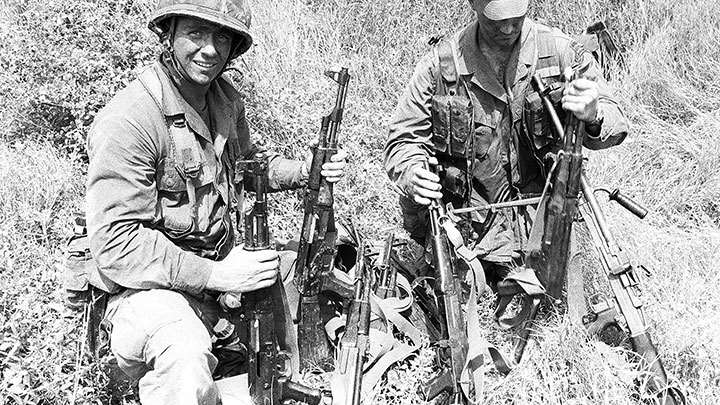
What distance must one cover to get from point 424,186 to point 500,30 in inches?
43.1

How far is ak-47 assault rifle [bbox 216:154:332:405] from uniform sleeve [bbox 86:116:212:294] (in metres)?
0.37

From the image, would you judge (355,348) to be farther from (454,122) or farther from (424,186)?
(454,122)

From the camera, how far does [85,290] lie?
3.98 metres

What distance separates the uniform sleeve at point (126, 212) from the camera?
3572mm

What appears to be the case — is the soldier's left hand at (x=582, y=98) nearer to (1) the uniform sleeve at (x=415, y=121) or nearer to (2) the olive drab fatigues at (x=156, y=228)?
(1) the uniform sleeve at (x=415, y=121)

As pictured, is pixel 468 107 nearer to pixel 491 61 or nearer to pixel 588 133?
pixel 491 61

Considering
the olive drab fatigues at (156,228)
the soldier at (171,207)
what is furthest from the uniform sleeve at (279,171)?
the olive drab fatigues at (156,228)

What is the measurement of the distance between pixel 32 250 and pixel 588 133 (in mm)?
3638

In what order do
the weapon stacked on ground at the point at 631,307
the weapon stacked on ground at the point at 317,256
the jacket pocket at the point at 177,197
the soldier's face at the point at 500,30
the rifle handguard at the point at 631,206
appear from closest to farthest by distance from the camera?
the jacket pocket at the point at 177,197
the weapon stacked on ground at the point at 631,307
the rifle handguard at the point at 631,206
the weapon stacked on ground at the point at 317,256
the soldier's face at the point at 500,30

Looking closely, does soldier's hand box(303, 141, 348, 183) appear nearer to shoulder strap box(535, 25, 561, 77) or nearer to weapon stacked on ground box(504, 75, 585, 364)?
weapon stacked on ground box(504, 75, 585, 364)

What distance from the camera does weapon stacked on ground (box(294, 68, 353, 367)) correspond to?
427cm

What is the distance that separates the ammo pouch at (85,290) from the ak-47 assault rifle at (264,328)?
66 cm

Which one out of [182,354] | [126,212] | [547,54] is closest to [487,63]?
[547,54]

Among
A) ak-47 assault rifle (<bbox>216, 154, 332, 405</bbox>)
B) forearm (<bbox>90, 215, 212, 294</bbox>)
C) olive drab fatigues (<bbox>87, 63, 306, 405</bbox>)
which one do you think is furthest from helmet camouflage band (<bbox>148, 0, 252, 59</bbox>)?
forearm (<bbox>90, 215, 212, 294</bbox>)
